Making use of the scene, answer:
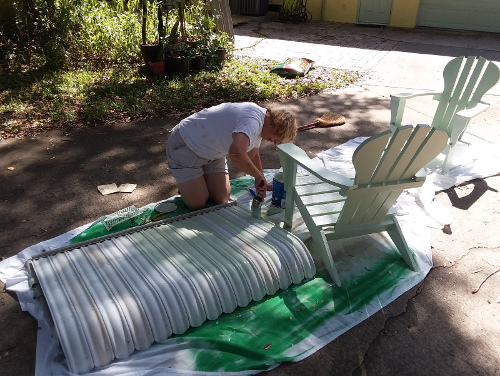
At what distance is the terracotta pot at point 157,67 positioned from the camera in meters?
6.41

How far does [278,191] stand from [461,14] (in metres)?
11.1

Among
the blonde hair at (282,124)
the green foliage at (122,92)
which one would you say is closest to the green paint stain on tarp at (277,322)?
the blonde hair at (282,124)

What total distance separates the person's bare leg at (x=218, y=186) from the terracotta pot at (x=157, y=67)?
3780 mm

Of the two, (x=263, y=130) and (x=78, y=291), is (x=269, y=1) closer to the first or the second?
(x=263, y=130)

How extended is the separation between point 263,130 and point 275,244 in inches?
31.0

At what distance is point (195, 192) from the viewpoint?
10.4 ft

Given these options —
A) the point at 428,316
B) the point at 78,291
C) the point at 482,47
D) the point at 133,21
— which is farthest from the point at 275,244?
the point at 482,47

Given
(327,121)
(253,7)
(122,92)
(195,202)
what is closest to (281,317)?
(195,202)

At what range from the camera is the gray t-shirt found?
107 inches

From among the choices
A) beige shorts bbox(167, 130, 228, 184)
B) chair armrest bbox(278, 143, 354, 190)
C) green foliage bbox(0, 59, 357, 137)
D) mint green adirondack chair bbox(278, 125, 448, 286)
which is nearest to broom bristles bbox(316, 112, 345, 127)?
green foliage bbox(0, 59, 357, 137)

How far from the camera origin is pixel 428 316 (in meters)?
2.40

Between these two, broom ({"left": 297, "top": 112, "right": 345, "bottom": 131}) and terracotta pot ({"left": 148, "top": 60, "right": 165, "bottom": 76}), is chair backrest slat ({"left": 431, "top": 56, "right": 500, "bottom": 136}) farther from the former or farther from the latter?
terracotta pot ({"left": 148, "top": 60, "right": 165, "bottom": 76})

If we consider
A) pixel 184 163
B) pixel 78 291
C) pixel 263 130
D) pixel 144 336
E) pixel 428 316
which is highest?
pixel 263 130

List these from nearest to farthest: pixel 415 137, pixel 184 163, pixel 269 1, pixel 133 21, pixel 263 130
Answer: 1. pixel 415 137
2. pixel 263 130
3. pixel 184 163
4. pixel 133 21
5. pixel 269 1
